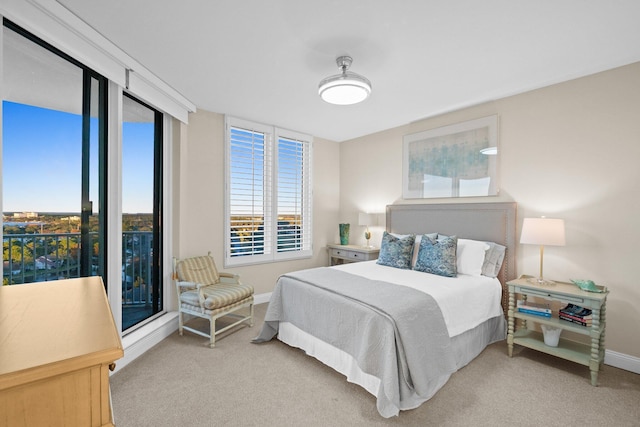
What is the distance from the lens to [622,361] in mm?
2576

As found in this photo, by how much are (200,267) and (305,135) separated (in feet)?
8.96

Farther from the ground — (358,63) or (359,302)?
(358,63)

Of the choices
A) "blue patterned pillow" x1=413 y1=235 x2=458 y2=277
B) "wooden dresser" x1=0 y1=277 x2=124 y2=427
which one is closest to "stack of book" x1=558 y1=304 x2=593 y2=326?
"blue patterned pillow" x1=413 y1=235 x2=458 y2=277

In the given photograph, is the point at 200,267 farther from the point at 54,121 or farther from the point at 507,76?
the point at 507,76

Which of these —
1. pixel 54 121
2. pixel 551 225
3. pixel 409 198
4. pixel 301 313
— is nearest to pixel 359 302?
pixel 301 313

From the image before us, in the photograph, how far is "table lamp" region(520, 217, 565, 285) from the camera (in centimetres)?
264

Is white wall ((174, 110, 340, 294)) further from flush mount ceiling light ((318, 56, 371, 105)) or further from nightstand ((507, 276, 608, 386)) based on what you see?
nightstand ((507, 276, 608, 386))

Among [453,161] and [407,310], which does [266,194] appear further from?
[407,310]

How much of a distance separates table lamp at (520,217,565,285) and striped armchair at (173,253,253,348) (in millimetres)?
2979

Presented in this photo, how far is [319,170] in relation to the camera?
5.23 metres

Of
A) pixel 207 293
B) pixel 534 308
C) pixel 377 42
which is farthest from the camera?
pixel 207 293

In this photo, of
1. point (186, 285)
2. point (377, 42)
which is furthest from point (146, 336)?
point (377, 42)

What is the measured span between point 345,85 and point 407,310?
1911 millimetres

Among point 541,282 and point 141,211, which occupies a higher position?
point 141,211
